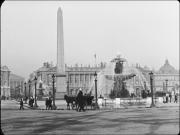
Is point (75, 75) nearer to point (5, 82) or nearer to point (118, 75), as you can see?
point (5, 82)

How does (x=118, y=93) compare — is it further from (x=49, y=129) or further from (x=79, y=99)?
(x=49, y=129)

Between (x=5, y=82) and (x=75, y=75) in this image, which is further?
(x=75, y=75)

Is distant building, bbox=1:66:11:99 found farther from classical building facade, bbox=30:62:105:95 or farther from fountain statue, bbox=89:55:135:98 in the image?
fountain statue, bbox=89:55:135:98

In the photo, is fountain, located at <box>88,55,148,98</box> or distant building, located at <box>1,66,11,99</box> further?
distant building, located at <box>1,66,11,99</box>

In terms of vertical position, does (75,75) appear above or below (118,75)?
above

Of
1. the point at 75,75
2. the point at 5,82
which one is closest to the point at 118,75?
the point at 75,75

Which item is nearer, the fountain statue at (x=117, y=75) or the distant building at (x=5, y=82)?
the fountain statue at (x=117, y=75)

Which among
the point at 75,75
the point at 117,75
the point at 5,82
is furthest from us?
the point at 75,75

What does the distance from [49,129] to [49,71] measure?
128 metres

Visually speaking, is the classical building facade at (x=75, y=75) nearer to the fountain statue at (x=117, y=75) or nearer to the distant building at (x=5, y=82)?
the distant building at (x=5, y=82)

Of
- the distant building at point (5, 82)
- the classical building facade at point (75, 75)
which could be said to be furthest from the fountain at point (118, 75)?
the classical building facade at point (75, 75)

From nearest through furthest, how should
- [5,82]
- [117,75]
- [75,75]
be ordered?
[117,75]
[5,82]
[75,75]

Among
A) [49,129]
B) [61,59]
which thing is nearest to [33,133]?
[49,129]

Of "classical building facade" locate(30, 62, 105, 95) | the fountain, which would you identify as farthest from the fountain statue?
"classical building facade" locate(30, 62, 105, 95)
